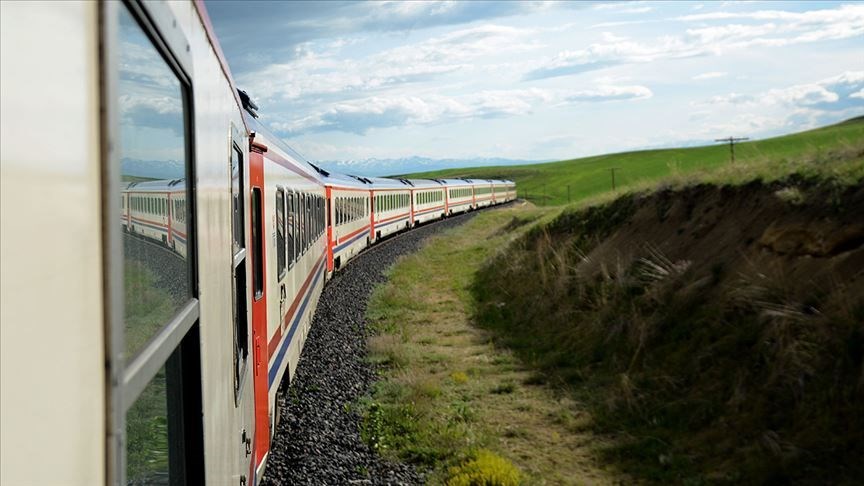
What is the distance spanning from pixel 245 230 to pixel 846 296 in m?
6.04

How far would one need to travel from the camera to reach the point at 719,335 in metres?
9.42

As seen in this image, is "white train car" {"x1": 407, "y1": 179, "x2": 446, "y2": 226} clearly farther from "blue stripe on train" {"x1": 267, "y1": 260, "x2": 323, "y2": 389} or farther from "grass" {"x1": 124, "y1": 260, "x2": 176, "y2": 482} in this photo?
"grass" {"x1": 124, "y1": 260, "x2": 176, "y2": 482}

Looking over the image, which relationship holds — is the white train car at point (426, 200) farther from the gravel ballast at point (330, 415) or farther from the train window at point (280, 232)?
the train window at point (280, 232)

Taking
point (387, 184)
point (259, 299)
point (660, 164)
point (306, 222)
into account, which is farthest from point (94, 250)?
point (660, 164)

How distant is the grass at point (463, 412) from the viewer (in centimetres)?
758

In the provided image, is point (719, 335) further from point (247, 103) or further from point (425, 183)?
point (425, 183)

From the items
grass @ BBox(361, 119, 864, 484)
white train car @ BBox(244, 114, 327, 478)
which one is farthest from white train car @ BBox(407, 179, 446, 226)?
white train car @ BBox(244, 114, 327, 478)

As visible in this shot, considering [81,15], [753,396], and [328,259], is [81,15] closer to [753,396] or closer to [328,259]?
[753,396]

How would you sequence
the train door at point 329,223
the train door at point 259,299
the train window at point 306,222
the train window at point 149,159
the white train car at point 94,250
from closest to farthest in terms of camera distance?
the white train car at point 94,250
the train window at point 149,159
the train door at point 259,299
the train window at point 306,222
the train door at point 329,223

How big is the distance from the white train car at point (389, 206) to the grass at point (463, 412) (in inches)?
539

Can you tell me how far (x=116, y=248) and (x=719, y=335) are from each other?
895 cm

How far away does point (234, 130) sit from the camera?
4.34 m

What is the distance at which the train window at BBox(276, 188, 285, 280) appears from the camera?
7.87 meters

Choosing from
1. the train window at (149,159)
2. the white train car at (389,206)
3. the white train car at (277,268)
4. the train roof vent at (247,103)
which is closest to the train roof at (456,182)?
the white train car at (389,206)
